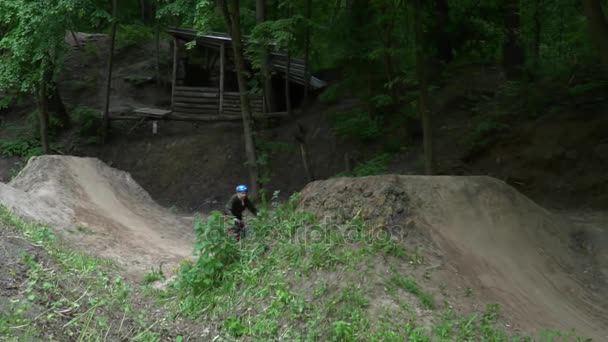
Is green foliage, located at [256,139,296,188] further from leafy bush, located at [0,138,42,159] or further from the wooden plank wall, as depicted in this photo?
leafy bush, located at [0,138,42,159]

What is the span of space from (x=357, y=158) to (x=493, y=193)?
917cm

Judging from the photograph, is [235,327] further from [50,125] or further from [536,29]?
[50,125]

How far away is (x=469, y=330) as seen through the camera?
6.51 meters

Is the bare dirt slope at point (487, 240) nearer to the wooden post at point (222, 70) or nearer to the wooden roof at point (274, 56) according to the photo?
the wooden roof at point (274, 56)

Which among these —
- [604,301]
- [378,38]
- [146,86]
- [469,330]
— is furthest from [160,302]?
[146,86]

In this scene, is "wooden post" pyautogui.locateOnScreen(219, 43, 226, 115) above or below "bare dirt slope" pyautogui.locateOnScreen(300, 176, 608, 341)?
above

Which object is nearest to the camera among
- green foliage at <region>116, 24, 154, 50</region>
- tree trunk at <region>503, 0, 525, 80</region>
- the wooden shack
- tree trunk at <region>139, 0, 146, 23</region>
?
tree trunk at <region>503, 0, 525, 80</region>

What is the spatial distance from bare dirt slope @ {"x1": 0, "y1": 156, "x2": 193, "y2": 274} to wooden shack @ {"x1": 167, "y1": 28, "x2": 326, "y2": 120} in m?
7.34

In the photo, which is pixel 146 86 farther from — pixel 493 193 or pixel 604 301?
pixel 604 301

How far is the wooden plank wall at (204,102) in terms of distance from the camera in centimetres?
2497

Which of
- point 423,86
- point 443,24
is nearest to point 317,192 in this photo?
point 423,86

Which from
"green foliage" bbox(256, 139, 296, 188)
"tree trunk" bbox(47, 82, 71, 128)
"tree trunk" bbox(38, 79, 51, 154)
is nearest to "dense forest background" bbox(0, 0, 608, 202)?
"tree trunk" bbox(38, 79, 51, 154)

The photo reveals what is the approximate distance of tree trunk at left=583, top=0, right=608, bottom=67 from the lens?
1155cm

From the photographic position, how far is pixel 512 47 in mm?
19047
